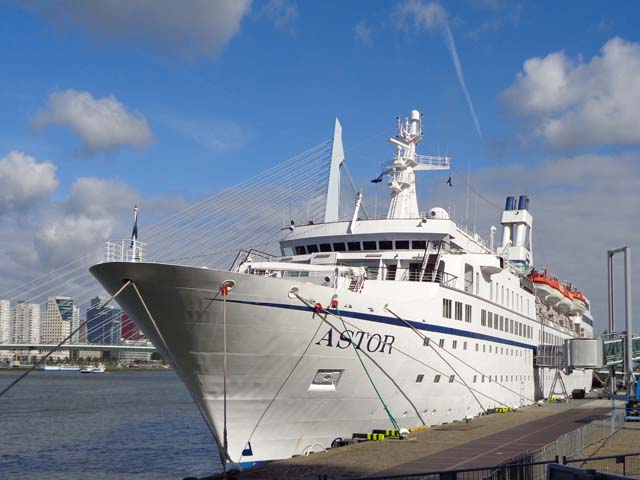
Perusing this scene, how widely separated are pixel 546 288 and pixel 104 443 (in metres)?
24.0

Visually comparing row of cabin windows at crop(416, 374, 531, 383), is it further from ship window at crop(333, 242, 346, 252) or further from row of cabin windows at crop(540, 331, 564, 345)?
ship window at crop(333, 242, 346, 252)

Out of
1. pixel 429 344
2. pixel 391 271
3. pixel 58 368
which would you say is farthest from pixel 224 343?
pixel 58 368

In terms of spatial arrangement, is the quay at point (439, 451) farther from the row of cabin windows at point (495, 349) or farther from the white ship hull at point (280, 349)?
the row of cabin windows at point (495, 349)

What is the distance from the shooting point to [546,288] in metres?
40.0

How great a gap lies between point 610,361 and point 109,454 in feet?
82.9

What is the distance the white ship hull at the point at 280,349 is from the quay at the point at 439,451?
1014 millimetres

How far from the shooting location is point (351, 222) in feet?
79.9

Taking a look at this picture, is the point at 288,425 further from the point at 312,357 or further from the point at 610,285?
the point at 610,285

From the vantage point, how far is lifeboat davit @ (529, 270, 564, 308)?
39.5 m

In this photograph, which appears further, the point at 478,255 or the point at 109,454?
the point at 109,454

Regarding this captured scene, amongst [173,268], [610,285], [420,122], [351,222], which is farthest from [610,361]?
[173,268]

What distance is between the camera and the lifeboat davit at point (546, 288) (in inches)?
1556

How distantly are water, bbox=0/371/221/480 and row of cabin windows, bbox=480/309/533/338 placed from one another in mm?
10694

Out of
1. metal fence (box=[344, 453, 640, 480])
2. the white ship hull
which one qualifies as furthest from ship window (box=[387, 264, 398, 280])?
metal fence (box=[344, 453, 640, 480])
